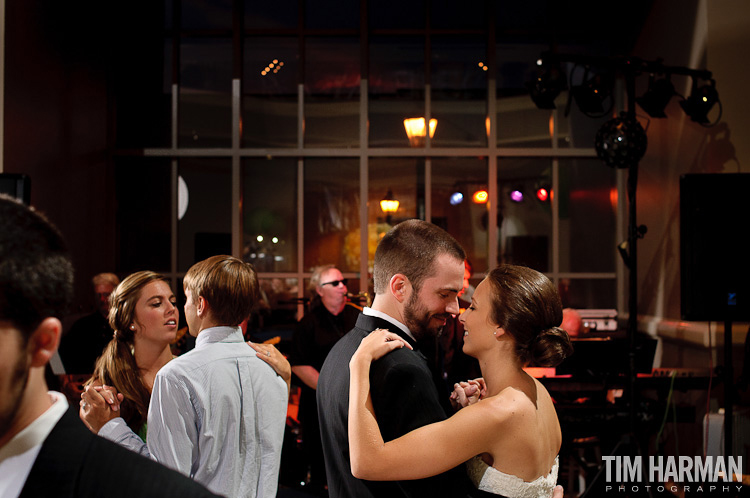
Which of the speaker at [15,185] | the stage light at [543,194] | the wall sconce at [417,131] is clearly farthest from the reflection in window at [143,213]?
the stage light at [543,194]

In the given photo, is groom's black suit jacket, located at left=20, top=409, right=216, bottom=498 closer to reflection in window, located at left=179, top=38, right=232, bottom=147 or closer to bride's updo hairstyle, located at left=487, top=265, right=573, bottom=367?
bride's updo hairstyle, located at left=487, top=265, right=573, bottom=367

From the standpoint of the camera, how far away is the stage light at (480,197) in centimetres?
662

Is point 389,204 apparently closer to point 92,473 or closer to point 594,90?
point 594,90

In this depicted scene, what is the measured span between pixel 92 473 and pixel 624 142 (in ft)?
13.6

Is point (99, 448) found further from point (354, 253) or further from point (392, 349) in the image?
point (354, 253)

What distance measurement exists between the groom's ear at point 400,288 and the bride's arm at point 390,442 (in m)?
0.15

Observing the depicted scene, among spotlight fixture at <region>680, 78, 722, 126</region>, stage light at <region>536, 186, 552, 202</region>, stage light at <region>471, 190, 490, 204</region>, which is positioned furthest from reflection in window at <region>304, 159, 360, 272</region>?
spotlight fixture at <region>680, 78, 722, 126</region>

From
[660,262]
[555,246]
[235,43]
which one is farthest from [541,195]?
[235,43]

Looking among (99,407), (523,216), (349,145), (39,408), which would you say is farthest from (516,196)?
(39,408)

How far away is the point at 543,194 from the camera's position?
6.64 meters

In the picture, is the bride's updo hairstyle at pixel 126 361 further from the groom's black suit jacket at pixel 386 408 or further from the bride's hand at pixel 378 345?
the bride's hand at pixel 378 345

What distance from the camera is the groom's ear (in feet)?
5.54

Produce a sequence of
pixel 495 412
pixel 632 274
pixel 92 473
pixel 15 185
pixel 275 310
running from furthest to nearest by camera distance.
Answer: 1. pixel 275 310
2. pixel 632 274
3. pixel 15 185
4. pixel 495 412
5. pixel 92 473

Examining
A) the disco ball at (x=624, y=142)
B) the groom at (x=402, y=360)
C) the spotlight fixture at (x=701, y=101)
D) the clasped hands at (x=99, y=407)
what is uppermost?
the spotlight fixture at (x=701, y=101)
